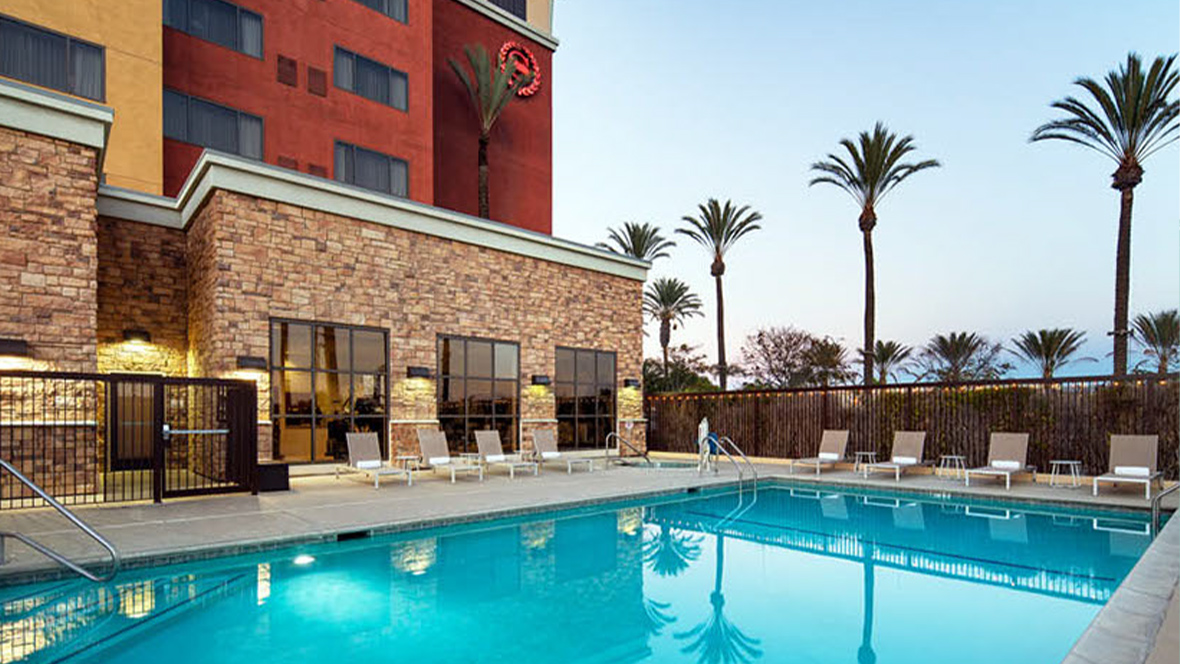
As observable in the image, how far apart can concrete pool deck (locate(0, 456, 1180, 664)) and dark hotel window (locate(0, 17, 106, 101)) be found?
10.0m

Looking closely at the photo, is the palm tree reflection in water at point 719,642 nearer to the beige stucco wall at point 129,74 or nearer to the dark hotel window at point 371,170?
the beige stucco wall at point 129,74

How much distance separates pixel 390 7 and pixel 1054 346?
34931 millimetres

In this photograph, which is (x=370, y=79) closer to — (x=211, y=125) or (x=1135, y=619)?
(x=211, y=125)

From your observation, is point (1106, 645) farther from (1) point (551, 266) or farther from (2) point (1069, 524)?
(1) point (551, 266)

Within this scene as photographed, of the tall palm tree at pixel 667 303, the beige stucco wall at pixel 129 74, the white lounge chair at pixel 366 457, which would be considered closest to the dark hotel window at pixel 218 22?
the beige stucco wall at pixel 129 74

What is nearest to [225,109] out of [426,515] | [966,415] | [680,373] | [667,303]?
[426,515]

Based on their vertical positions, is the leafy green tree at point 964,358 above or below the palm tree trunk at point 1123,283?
below

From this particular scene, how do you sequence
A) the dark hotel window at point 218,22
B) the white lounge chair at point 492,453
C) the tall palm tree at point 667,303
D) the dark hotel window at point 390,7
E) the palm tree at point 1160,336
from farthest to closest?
the tall palm tree at point 667,303
the palm tree at point 1160,336
the dark hotel window at point 390,7
the dark hotel window at point 218,22
the white lounge chair at point 492,453

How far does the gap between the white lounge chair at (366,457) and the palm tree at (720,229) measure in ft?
61.7

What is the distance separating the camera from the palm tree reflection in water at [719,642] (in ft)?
15.8

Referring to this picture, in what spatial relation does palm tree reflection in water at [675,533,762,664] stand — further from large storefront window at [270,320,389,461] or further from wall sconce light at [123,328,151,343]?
wall sconce light at [123,328,151,343]

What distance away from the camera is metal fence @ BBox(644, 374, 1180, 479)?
12047 mm

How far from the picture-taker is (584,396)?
17578mm

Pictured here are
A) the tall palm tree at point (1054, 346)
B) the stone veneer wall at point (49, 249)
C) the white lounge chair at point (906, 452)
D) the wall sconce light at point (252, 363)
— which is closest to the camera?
the stone veneer wall at point (49, 249)
